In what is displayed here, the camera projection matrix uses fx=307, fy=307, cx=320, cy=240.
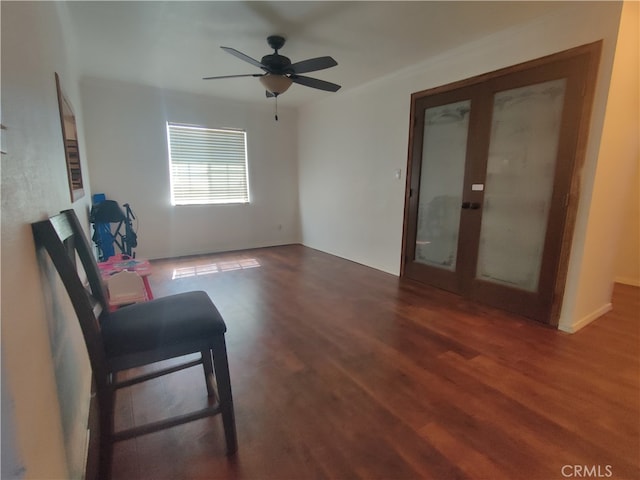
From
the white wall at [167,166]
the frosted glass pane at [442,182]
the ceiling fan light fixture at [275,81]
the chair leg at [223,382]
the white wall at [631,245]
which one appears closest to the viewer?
the chair leg at [223,382]

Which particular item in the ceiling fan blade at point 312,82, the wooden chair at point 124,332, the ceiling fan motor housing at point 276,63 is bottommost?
the wooden chair at point 124,332

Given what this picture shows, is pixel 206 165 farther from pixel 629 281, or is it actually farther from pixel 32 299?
pixel 629 281

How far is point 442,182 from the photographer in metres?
3.39

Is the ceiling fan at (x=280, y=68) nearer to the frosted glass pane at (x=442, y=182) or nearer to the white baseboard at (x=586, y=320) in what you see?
the frosted glass pane at (x=442, y=182)

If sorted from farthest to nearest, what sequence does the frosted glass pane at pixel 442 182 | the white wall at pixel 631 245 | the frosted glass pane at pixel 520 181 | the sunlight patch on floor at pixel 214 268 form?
the sunlight patch on floor at pixel 214 268
the white wall at pixel 631 245
the frosted glass pane at pixel 442 182
the frosted glass pane at pixel 520 181

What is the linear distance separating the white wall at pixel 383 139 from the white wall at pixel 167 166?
0.45m

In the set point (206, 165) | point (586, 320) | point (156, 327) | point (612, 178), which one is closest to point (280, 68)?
point (156, 327)

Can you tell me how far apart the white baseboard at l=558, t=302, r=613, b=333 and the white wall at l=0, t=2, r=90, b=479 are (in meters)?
3.28

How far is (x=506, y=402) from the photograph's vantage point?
1.74 meters

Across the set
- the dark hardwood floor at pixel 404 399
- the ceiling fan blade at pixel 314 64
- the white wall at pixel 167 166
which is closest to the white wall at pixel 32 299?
the dark hardwood floor at pixel 404 399

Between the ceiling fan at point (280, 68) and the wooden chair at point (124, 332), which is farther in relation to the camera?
the ceiling fan at point (280, 68)

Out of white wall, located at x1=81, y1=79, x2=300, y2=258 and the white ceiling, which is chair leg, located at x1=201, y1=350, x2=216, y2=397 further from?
white wall, located at x1=81, y1=79, x2=300, y2=258

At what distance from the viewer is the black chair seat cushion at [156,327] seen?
1.23 meters

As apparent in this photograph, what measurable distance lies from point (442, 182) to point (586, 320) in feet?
5.90
